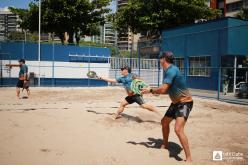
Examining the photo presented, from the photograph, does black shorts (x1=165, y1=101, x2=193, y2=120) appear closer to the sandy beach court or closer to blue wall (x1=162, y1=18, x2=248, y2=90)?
the sandy beach court

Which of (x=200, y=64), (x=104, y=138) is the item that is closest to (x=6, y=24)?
(x=200, y=64)

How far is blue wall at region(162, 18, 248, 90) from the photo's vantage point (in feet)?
67.0

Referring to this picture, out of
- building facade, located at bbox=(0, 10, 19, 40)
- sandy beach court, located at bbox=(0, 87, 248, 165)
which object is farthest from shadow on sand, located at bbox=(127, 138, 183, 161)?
building facade, located at bbox=(0, 10, 19, 40)

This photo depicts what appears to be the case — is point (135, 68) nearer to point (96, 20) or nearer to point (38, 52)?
point (38, 52)

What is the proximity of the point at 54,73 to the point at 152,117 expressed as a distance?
1612 cm

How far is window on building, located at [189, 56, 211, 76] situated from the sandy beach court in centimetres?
1082

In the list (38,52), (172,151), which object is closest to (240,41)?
(38,52)

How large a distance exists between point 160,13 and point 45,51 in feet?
45.1

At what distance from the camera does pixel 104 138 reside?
23.3ft

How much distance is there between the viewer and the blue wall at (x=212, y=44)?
20422 mm

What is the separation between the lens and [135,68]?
81.8 feet

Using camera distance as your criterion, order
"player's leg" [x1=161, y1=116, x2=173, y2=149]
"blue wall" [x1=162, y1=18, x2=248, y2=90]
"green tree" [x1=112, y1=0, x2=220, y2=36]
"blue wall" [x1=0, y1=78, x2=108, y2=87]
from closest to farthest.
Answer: "player's leg" [x1=161, y1=116, x2=173, y2=149], "blue wall" [x1=162, y1=18, x2=248, y2=90], "blue wall" [x1=0, y1=78, x2=108, y2=87], "green tree" [x1=112, y1=0, x2=220, y2=36]

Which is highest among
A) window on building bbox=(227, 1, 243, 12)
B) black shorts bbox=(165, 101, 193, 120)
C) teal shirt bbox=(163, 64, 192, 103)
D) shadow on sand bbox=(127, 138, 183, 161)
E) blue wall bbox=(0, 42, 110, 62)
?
window on building bbox=(227, 1, 243, 12)

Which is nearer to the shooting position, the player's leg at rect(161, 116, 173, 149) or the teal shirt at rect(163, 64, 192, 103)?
the teal shirt at rect(163, 64, 192, 103)
